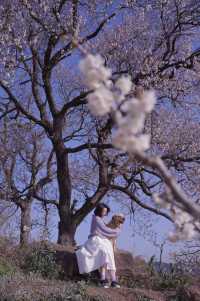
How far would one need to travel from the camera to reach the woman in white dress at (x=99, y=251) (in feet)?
30.9

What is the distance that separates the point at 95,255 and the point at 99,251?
3.6 inches

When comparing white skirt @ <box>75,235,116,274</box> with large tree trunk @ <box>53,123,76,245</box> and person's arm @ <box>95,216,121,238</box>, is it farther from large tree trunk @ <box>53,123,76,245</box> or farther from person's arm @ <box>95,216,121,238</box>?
large tree trunk @ <box>53,123,76,245</box>

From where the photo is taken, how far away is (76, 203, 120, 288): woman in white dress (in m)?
9.41

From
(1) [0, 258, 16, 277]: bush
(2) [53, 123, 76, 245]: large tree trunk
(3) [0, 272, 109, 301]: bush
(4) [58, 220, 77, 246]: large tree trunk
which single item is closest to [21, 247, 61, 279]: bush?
(1) [0, 258, 16, 277]: bush

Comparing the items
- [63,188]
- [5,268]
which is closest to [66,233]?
[63,188]

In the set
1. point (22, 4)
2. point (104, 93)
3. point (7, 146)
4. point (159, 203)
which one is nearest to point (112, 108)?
point (104, 93)

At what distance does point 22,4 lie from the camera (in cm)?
1319

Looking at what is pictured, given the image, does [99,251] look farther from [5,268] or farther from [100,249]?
[5,268]

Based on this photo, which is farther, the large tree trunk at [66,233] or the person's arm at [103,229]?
the large tree trunk at [66,233]

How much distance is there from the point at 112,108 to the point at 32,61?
509 inches

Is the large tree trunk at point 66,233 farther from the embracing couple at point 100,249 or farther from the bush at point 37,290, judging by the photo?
the bush at point 37,290

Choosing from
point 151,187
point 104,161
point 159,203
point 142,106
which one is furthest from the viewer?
point 151,187

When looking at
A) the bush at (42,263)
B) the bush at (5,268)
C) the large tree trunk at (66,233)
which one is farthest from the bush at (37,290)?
the large tree trunk at (66,233)

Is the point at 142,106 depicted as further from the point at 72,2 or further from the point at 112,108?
the point at 72,2
